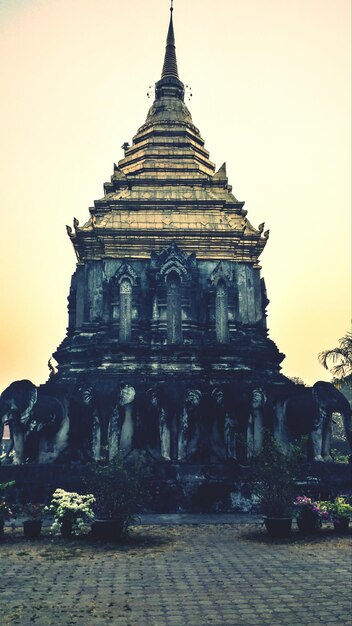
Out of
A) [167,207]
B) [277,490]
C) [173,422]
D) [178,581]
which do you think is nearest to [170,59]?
[167,207]

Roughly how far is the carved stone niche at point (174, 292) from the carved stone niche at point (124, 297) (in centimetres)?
87

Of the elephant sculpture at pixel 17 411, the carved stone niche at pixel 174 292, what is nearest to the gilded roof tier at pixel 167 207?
the carved stone niche at pixel 174 292

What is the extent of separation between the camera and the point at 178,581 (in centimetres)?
895

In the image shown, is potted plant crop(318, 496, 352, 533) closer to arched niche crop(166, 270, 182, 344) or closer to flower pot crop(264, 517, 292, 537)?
flower pot crop(264, 517, 292, 537)

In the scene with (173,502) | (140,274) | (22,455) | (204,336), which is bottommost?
(173,502)

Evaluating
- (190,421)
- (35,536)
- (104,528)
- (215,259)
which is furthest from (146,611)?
(215,259)

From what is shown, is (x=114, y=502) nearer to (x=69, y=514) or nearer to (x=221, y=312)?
(x=69, y=514)

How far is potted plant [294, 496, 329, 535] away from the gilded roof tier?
550 inches

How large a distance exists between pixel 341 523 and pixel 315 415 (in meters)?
5.97

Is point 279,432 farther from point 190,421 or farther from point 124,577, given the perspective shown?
point 124,577

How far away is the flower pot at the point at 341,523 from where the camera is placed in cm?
1349

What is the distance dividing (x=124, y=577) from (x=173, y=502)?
28.2 feet

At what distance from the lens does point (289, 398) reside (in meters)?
20.1

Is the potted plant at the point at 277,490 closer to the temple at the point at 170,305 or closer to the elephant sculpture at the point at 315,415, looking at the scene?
the temple at the point at 170,305
